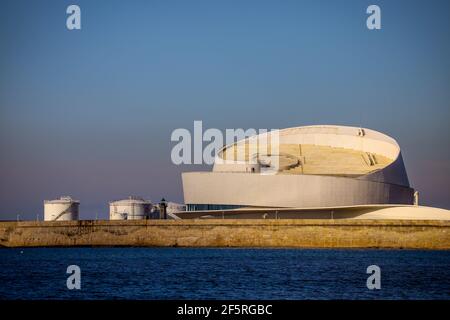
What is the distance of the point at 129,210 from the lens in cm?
9025

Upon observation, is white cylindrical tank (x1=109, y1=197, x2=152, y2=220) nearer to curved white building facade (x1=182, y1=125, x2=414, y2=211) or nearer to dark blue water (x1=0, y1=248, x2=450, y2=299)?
curved white building facade (x1=182, y1=125, x2=414, y2=211)

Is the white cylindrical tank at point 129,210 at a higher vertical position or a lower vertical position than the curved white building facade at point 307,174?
lower

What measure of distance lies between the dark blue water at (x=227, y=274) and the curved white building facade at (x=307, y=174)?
6.11 meters

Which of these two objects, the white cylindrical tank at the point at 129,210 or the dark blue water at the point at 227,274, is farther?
the white cylindrical tank at the point at 129,210

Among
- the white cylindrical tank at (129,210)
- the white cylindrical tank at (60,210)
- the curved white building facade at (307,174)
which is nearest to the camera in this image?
the curved white building facade at (307,174)

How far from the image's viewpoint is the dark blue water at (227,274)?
3981 cm

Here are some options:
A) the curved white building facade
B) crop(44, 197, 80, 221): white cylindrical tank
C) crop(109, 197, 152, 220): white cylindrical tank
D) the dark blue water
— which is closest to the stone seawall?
the dark blue water

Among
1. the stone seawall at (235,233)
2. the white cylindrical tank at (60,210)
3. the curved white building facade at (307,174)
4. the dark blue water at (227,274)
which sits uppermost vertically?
the curved white building facade at (307,174)

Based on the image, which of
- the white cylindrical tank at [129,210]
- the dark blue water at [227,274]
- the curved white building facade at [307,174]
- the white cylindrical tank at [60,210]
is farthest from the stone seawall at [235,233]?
the white cylindrical tank at [129,210]

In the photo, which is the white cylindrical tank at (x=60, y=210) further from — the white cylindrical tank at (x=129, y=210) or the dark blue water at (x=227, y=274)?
the dark blue water at (x=227, y=274)

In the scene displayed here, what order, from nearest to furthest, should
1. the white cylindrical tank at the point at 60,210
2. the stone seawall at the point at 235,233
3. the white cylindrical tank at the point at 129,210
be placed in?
the stone seawall at the point at 235,233
the white cylindrical tank at the point at 60,210
the white cylindrical tank at the point at 129,210
